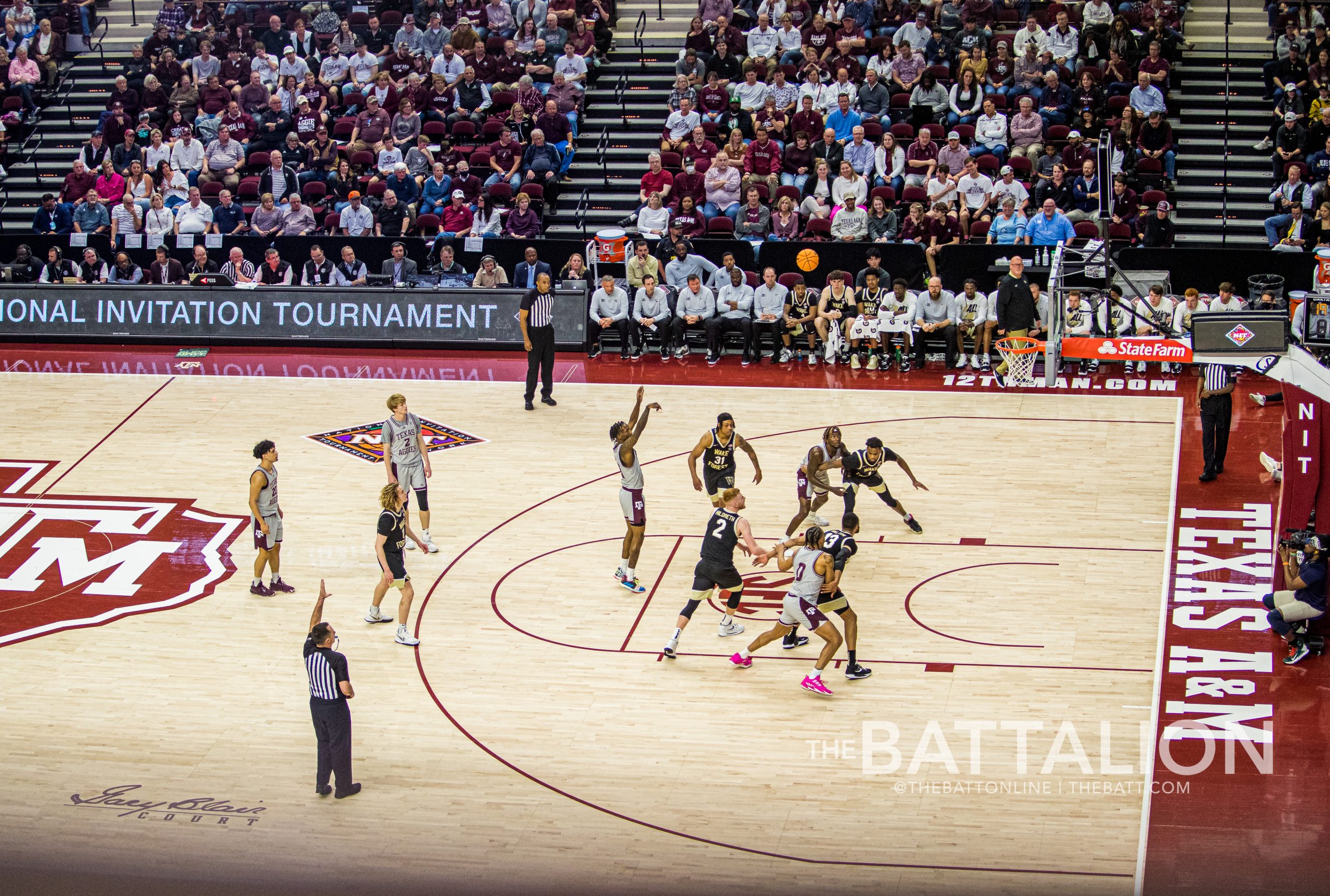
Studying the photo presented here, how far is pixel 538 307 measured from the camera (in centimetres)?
2153

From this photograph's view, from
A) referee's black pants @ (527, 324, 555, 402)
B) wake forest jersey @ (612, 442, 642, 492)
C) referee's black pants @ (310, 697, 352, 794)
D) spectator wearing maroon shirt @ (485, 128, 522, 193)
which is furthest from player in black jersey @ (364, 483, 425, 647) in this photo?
spectator wearing maroon shirt @ (485, 128, 522, 193)

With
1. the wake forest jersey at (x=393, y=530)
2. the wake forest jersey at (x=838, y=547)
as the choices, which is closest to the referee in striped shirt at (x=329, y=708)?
the wake forest jersey at (x=393, y=530)

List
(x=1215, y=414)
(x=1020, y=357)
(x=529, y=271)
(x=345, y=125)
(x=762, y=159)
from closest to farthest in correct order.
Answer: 1. (x=1215, y=414)
2. (x=1020, y=357)
3. (x=529, y=271)
4. (x=762, y=159)
5. (x=345, y=125)

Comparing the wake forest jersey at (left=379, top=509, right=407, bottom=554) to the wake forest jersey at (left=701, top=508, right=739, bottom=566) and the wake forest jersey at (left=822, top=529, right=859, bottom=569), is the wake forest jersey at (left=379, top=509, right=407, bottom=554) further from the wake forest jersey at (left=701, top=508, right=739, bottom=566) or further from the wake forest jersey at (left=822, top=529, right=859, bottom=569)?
the wake forest jersey at (left=822, top=529, right=859, bottom=569)

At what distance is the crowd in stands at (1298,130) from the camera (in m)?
23.4

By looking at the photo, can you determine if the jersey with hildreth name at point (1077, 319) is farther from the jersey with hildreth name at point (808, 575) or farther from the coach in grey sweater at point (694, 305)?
the jersey with hildreth name at point (808, 575)

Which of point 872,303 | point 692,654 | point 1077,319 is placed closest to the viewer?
point 692,654

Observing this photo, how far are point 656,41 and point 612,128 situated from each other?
118 inches

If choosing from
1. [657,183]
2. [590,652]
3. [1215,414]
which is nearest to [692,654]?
[590,652]

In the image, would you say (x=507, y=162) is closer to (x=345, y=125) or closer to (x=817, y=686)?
(x=345, y=125)

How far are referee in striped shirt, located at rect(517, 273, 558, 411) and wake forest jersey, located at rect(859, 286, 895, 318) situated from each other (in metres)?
5.12

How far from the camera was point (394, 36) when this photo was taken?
32.3 meters

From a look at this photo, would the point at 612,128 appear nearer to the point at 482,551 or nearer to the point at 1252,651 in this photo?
the point at 482,551

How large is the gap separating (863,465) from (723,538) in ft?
11.3
